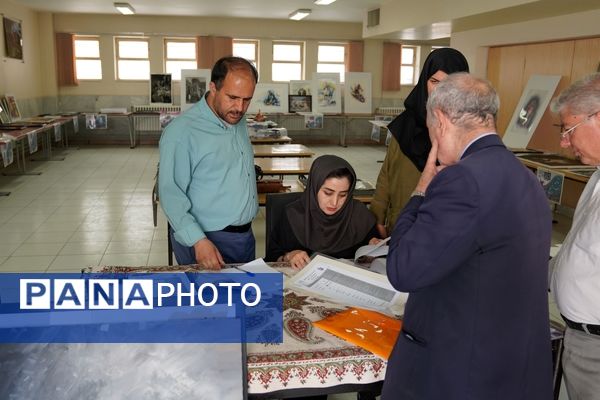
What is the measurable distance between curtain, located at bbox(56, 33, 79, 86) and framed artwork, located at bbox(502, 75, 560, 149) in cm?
1010

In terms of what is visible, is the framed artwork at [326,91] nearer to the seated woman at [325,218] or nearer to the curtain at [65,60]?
the curtain at [65,60]

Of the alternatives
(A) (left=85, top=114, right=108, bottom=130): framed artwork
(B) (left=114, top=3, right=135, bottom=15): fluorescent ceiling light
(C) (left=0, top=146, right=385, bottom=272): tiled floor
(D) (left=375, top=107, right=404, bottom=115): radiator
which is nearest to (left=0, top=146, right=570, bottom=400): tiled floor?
(C) (left=0, top=146, right=385, bottom=272): tiled floor

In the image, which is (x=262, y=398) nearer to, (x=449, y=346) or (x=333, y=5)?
(x=449, y=346)

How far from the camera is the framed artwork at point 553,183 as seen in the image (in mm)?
5086

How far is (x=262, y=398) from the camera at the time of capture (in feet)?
4.72

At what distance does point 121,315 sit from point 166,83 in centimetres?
1216

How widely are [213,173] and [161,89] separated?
1125 cm

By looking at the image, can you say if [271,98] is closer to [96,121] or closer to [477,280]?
[96,121]

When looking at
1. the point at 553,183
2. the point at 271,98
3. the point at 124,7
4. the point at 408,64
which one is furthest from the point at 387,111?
the point at 553,183

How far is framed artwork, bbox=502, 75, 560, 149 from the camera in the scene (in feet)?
21.3

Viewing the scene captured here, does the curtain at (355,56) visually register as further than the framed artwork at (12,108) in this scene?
Yes

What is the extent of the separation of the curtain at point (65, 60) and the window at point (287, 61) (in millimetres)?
4825

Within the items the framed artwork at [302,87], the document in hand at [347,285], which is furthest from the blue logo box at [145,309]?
the framed artwork at [302,87]

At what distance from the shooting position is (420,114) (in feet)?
8.31
